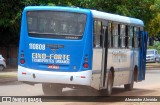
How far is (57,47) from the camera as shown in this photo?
1636 cm

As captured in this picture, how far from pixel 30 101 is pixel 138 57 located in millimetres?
8155

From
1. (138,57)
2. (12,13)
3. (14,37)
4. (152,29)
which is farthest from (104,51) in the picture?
(152,29)

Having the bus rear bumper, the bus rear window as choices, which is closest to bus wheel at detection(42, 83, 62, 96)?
the bus rear bumper

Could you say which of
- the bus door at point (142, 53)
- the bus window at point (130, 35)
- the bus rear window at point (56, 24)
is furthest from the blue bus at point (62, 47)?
the bus door at point (142, 53)

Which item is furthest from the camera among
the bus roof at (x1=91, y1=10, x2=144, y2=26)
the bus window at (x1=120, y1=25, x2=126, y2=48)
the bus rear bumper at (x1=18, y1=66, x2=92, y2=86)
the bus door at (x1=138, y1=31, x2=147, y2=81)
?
the bus door at (x1=138, y1=31, x2=147, y2=81)

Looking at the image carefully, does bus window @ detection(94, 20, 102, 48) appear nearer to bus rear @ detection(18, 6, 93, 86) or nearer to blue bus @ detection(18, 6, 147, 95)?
blue bus @ detection(18, 6, 147, 95)

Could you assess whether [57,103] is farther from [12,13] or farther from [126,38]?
[12,13]

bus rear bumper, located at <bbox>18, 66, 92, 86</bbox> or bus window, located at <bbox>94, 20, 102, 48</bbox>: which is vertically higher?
bus window, located at <bbox>94, 20, 102, 48</bbox>

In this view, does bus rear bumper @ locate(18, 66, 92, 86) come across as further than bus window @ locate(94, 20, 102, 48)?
No

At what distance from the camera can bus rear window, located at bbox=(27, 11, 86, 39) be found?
647 inches

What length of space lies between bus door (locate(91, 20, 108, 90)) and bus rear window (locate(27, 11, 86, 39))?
0.67 m

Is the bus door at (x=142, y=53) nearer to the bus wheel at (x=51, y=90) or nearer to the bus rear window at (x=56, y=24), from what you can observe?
the bus wheel at (x=51, y=90)

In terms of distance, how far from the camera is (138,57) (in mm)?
22859

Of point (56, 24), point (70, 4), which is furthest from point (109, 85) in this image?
point (70, 4)
